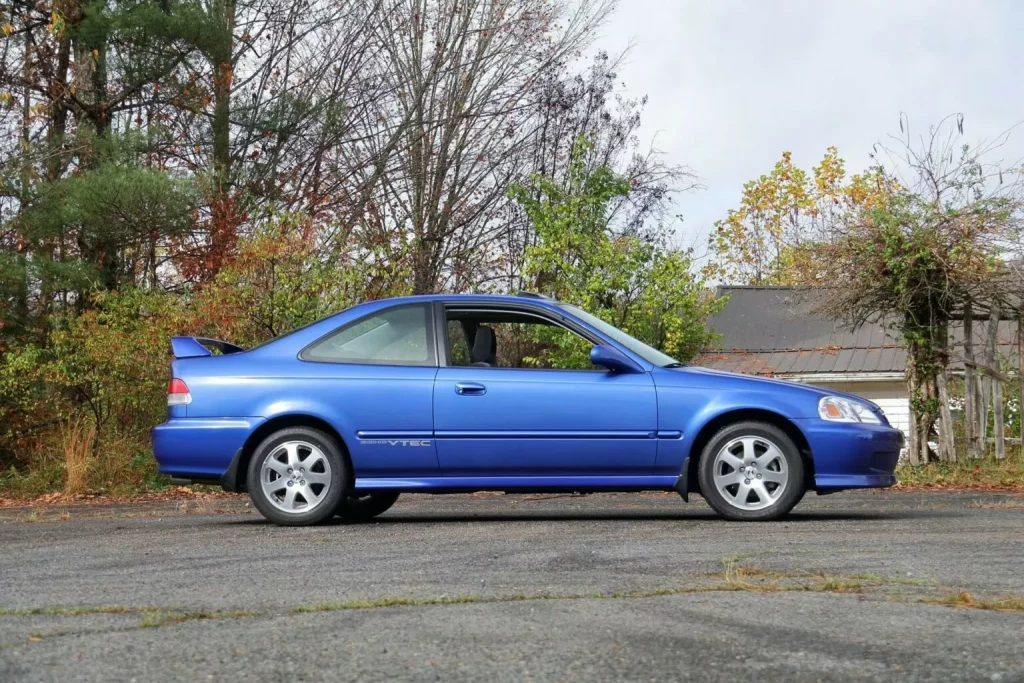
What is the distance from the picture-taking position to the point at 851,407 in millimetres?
9430

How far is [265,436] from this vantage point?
957 cm

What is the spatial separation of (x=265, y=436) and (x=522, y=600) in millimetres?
4295

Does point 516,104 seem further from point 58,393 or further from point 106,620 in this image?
point 106,620

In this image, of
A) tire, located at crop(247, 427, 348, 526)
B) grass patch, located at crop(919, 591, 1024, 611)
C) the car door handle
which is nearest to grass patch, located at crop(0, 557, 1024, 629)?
grass patch, located at crop(919, 591, 1024, 611)

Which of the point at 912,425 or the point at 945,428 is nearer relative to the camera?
the point at 945,428

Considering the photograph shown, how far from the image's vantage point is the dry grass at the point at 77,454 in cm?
1541

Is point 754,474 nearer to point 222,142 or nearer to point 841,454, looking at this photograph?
point 841,454

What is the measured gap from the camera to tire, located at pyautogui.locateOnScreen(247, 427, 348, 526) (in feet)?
30.8

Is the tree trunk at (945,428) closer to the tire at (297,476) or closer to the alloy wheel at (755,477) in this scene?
the alloy wheel at (755,477)

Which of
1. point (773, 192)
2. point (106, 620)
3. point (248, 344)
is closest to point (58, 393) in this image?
point (248, 344)

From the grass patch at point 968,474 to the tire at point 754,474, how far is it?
19.1 ft

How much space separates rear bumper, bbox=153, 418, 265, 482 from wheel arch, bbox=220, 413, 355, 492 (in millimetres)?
43

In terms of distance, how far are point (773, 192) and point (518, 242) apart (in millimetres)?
29002

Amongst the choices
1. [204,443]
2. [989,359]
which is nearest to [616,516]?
[204,443]
